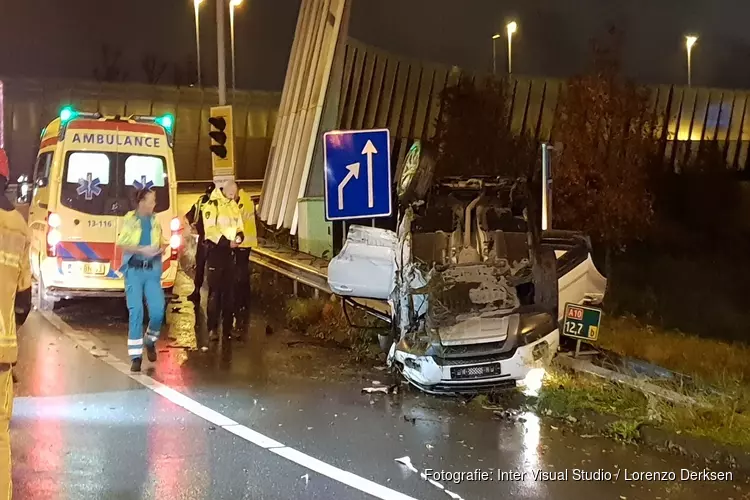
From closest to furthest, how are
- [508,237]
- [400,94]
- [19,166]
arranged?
[508,237]
[400,94]
[19,166]

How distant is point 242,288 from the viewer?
11.2 meters

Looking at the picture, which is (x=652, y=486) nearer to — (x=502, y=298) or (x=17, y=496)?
(x=502, y=298)

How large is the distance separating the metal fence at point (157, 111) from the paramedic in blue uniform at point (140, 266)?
78.7 feet

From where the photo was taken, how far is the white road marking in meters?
5.30

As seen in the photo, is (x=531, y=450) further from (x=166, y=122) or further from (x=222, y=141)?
(x=222, y=141)

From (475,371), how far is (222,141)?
29.3 feet

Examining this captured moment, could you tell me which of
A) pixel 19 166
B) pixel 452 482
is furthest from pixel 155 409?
pixel 19 166

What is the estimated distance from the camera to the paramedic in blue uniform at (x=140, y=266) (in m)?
8.46

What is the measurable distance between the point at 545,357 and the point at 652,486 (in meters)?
2.14

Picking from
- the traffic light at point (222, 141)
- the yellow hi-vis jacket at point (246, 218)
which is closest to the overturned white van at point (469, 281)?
the yellow hi-vis jacket at point (246, 218)

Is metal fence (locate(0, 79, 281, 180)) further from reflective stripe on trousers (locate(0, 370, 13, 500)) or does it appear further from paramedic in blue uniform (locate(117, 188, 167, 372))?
reflective stripe on trousers (locate(0, 370, 13, 500))

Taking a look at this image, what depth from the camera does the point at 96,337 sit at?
10312mm

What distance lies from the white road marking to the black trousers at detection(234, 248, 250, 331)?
85.1 inches

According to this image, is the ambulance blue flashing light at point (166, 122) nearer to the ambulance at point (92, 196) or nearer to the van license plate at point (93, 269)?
the ambulance at point (92, 196)
